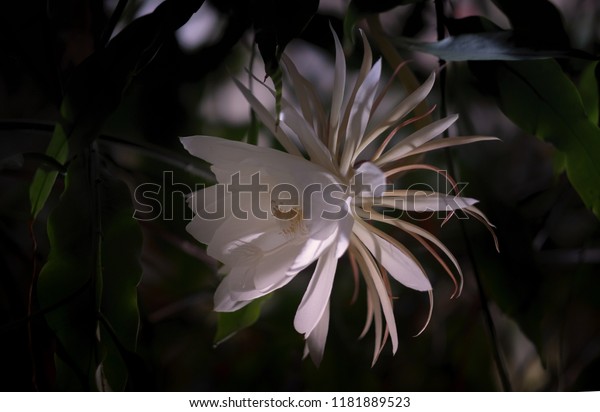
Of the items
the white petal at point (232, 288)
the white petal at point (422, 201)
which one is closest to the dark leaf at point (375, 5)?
the white petal at point (422, 201)

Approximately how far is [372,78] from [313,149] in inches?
4.7

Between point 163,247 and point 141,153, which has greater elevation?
point 141,153

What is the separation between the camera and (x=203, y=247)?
736 mm

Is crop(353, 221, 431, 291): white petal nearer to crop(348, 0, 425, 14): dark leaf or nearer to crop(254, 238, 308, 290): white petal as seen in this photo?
crop(254, 238, 308, 290): white petal

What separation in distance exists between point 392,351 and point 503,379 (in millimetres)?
162

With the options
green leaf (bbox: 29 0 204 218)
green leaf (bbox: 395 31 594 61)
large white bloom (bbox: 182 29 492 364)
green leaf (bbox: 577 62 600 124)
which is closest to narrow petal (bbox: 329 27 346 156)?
large white bloom (bbox: 182 29 492 364)

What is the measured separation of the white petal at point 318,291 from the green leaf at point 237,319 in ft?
0.22

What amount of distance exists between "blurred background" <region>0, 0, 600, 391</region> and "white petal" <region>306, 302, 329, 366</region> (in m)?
0.02

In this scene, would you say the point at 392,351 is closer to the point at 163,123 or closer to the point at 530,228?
the point at 530,228

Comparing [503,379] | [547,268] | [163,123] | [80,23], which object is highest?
[80,23]

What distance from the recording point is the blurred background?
72cm

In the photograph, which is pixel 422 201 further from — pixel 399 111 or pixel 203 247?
pixel 203 247

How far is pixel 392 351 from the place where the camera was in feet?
2.44

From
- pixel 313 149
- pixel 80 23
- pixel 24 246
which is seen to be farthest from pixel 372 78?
pixel 24 246
